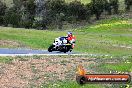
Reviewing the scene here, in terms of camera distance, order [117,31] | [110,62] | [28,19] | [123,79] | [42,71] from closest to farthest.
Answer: [123,79]
[42,71]
[110,62]
[117,31]
[28,19]

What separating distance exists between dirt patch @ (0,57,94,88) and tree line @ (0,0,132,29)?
84.9 metres

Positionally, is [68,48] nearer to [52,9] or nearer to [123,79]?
[123,79]

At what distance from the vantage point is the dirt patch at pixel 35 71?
883 inches

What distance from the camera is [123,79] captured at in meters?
11.5

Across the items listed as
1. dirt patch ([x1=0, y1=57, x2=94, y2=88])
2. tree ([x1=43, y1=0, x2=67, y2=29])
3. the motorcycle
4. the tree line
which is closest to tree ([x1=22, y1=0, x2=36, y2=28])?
the tree line

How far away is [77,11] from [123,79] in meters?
113

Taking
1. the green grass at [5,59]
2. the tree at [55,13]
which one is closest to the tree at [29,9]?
the tree at [55,13]

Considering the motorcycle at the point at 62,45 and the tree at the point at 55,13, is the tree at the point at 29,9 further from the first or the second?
the motorcycle at the point at 62,45

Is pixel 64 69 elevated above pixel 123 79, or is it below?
below

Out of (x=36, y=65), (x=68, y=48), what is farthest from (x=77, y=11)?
(x=36, y=65)

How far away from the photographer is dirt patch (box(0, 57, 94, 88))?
22.4 metres

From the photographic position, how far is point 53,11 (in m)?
126

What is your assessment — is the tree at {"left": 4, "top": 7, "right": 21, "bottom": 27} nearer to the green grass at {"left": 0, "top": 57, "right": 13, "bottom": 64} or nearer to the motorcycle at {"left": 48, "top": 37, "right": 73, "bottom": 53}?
the motorcycle at {"left": 48, "top": 37, "right": 73, "bottom": 53}

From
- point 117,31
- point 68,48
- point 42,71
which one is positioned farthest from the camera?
point 117,31
